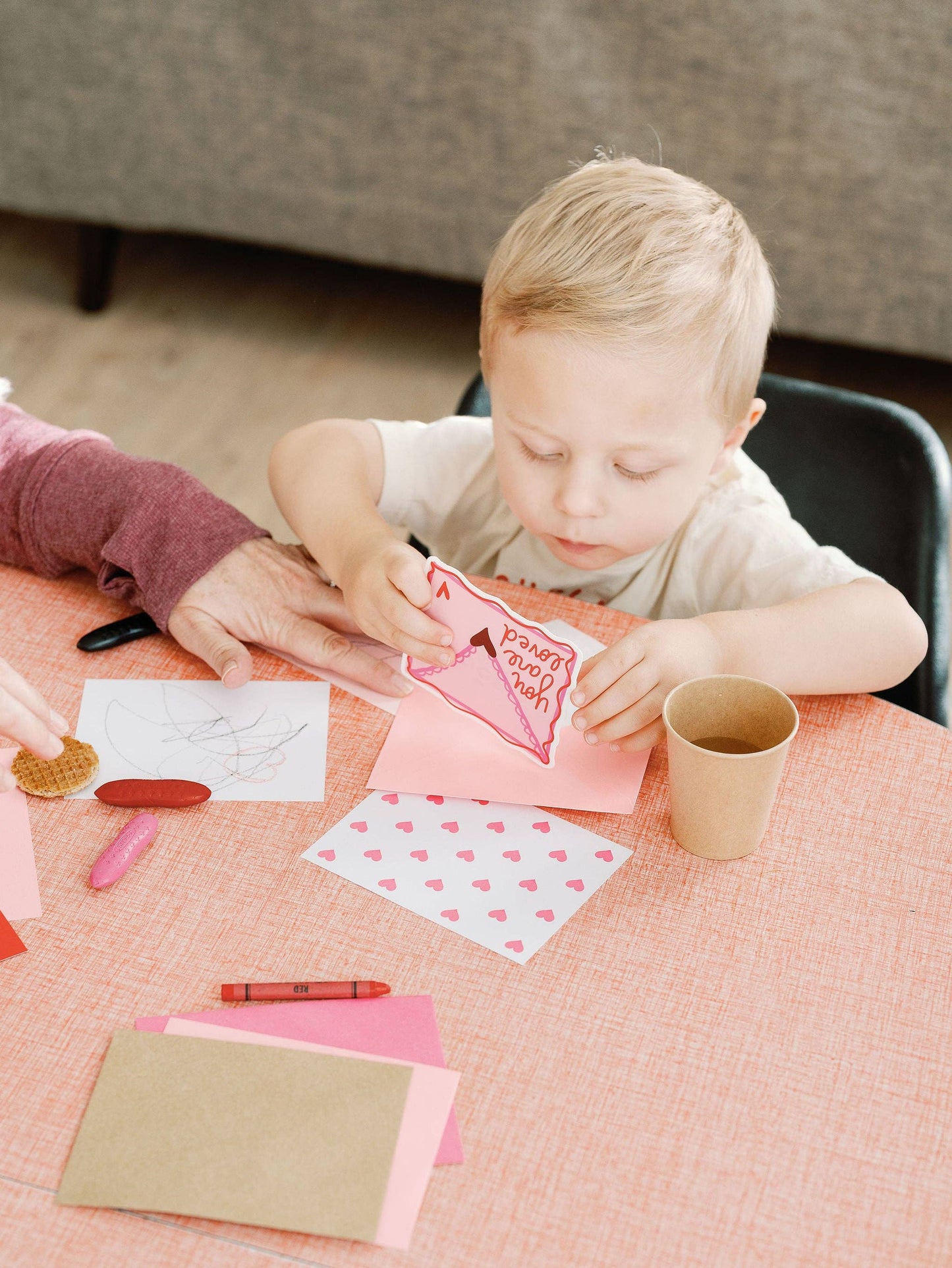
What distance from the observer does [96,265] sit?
9.80 ft

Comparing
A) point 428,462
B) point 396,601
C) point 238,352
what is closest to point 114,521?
point 396,601

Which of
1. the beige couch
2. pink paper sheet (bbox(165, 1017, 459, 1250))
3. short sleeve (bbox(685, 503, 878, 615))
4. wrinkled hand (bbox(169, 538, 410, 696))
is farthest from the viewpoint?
the beige couch

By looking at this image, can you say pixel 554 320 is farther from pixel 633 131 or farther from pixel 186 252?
pixel 186 252

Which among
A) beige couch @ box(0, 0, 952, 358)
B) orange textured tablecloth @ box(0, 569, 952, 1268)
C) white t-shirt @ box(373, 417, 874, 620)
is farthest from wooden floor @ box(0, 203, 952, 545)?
orange textured tablecloth @ box(0, 569, 952, 1268)

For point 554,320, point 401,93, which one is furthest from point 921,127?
point 554,320

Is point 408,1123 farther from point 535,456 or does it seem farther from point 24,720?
point 535,456

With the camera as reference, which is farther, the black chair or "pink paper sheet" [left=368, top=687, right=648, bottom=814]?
the black chair

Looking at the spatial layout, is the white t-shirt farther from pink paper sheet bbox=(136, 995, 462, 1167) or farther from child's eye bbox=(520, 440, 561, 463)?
pink paper sheet bbox=(136, 995, 462, 1167)

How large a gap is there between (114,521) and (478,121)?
1.75m

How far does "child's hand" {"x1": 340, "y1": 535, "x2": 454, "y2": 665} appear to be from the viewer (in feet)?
3.17

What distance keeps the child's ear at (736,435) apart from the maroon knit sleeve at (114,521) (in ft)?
1.43

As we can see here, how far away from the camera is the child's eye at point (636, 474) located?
1.07m

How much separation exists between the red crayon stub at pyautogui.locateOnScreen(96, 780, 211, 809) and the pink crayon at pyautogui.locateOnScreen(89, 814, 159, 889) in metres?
0.02

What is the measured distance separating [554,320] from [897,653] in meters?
0.39
